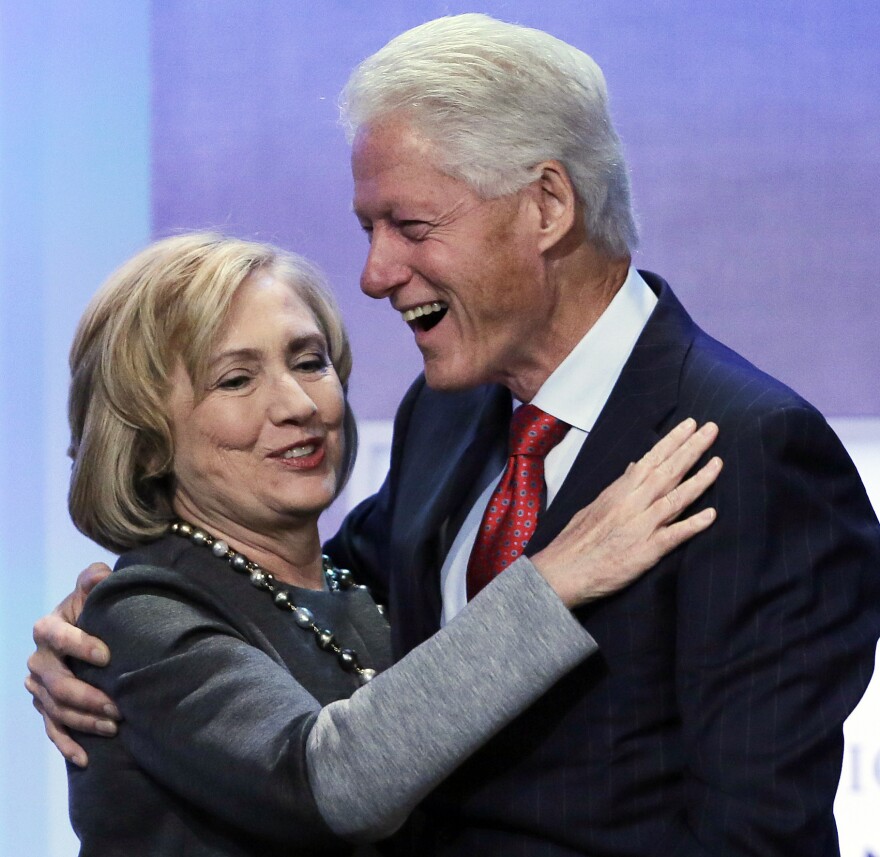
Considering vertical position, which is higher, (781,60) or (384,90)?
(781,60)

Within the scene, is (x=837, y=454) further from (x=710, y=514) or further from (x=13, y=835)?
(x=13, y=835)

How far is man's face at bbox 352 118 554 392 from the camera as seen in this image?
177 cm

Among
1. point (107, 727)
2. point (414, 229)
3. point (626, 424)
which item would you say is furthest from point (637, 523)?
point (107, 727)

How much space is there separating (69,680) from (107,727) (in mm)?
103

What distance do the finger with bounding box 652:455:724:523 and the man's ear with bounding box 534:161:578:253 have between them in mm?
382

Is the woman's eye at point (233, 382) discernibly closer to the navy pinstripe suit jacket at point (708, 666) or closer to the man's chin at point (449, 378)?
the man's chin at point (449, 378)

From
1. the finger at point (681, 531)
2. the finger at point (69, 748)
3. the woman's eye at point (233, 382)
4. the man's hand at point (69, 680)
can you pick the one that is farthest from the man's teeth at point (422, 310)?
the finger at point (69, 748)

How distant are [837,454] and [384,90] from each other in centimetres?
72

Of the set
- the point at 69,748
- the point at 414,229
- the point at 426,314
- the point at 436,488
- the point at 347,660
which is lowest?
the point at 69,748

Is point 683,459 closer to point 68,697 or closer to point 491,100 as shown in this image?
point 491,100

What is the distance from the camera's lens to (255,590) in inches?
77.7

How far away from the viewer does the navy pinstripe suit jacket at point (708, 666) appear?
1.52 meters

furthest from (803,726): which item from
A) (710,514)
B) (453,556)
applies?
(453,556)

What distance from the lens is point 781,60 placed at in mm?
2920
